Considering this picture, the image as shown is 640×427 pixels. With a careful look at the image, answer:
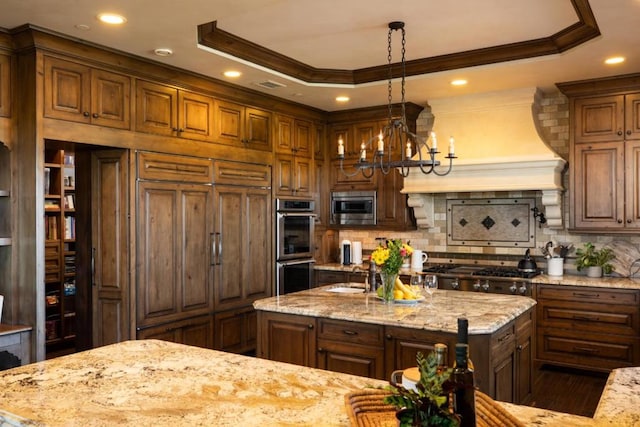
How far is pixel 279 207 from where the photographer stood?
19.5 feet

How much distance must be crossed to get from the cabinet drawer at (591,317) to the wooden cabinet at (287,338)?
2702 mm

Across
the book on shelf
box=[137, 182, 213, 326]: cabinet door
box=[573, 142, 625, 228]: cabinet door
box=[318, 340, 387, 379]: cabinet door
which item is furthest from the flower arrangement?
the book on shelf

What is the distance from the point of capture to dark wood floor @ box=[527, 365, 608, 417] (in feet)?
14.0

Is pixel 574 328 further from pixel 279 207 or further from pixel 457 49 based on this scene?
pixel 279 207

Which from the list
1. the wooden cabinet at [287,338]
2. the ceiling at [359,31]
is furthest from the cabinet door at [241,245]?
the wooden cabinet at [287,338]

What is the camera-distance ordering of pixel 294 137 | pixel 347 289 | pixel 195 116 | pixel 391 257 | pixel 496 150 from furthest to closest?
pixel 294 137 < pixel 496 150 < pixel 195 116 < pixel 347 289 < pixel 391 257

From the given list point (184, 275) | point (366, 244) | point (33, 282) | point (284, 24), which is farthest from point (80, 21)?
point (366, 244)

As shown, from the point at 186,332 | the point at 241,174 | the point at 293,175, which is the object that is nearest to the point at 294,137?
the point at 293,175

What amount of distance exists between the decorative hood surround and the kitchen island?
1.93 m

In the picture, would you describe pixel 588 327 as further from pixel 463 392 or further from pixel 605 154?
pixel 463 392

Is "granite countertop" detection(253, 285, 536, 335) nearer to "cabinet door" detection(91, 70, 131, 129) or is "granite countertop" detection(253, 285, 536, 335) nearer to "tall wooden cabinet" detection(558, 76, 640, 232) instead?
"cabinet door" detection(91, 70, 131, 129)

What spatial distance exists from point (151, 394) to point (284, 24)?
9.89 feet

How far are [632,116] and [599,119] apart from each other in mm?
274

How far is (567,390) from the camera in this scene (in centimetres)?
473
